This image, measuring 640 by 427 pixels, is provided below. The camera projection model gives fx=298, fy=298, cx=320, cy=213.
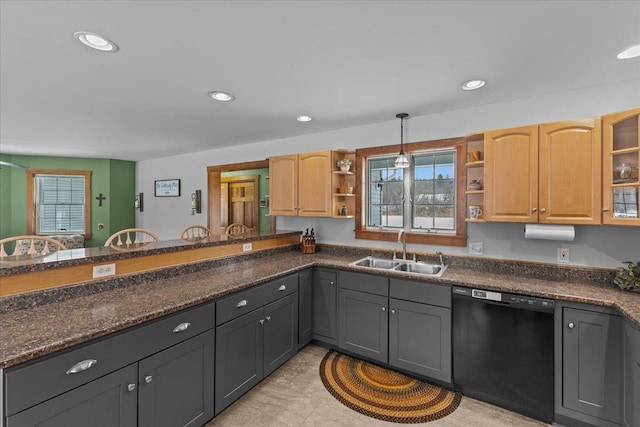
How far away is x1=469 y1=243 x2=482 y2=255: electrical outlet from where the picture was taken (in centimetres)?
273

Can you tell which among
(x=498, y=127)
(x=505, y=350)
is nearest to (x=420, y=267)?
(x=505, y=350)

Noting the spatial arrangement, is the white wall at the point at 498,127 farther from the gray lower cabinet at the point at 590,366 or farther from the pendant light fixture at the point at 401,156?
the gray lower cabinet at the point at 590,366

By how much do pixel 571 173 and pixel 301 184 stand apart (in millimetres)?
2409

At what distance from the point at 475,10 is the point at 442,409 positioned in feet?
8.23

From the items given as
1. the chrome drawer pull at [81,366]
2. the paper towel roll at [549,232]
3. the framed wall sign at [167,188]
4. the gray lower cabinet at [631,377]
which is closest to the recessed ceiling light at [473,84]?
the paper towel roll at [549,232]

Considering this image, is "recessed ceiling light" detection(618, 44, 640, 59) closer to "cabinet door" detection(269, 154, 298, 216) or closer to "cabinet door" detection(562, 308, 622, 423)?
"cabinet door" detection(562, 308, 622, 423)

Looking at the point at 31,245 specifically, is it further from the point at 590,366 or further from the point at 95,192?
the point at 590,366

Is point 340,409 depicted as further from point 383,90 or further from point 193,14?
point 193,14

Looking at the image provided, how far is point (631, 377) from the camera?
167cm

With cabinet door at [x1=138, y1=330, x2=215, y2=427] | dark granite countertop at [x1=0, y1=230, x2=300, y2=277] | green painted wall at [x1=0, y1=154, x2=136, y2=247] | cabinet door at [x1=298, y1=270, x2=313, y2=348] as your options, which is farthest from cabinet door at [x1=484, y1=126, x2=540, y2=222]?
green painted wall at [x1=0, y1=154, x2=136, y2=247]

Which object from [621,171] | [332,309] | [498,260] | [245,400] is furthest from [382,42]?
[245,400]

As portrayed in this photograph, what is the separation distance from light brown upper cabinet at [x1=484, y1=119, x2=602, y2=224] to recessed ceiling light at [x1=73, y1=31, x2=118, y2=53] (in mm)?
2708

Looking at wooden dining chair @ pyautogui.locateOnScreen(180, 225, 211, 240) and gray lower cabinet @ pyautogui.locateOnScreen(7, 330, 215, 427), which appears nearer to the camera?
gray lower cabinet @ pyautogui.locateOnScreen(7, 330, 215, 427)

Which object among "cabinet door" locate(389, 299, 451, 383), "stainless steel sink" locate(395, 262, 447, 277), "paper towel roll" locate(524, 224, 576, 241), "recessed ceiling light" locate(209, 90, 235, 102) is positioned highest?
"recessed ceiling light" locate(209, 90, 235, 102)
